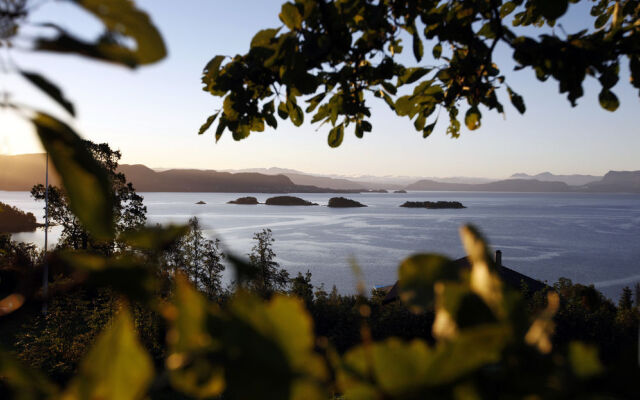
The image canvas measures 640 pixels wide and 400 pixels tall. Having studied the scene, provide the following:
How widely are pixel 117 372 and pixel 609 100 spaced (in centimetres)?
240

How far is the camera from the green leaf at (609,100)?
1.87m

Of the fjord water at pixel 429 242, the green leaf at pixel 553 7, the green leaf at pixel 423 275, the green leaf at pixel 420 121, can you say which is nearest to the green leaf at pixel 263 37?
the green leaf at pixel 553 7

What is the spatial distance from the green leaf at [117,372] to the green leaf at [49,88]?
0.22m

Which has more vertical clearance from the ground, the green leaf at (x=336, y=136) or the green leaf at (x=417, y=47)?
the green leaf at (x=417, y=47)

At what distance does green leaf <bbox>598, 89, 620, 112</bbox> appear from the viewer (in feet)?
6.12

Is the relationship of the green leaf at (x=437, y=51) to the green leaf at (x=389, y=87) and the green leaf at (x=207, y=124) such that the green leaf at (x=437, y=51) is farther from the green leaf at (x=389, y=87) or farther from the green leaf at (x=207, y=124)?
the green leaf at (x=207, y=124)

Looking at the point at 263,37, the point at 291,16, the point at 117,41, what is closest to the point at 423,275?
the point at 117,41

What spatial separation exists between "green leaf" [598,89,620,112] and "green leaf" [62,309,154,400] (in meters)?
2.35

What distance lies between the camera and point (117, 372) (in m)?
0.27

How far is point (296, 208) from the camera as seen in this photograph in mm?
81312

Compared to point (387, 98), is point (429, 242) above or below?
below

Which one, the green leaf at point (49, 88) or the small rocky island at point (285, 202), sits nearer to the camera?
the green leaf at point (49, 88)

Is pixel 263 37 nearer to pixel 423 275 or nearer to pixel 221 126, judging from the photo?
pixel 221 126

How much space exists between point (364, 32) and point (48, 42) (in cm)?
208
